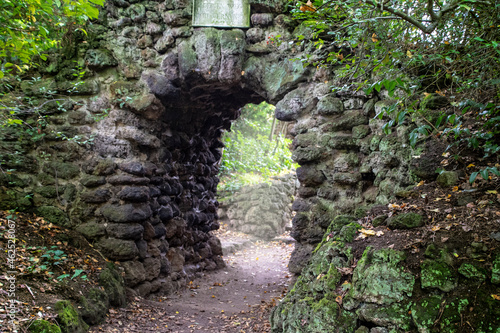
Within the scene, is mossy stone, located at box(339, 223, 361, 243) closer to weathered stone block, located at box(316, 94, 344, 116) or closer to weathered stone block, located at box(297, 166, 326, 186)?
weathered stone block, located at box(297, 166, 326, 186)

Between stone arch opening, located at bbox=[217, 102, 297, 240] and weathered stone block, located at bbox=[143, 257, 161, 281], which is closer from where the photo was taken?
weathered stone block, located at bbox=[143, 257, 161, 281]

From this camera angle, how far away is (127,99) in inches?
160

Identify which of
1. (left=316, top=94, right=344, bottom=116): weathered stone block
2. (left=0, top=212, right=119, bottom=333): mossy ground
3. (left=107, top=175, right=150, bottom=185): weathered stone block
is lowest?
(left=0, top=212, right=119, bottom=333): mossy ground

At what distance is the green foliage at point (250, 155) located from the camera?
1023cm

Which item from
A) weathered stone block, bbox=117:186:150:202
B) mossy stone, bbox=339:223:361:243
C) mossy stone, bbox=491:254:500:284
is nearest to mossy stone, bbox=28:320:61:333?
weathered stone block, bbox=117:186:150:202

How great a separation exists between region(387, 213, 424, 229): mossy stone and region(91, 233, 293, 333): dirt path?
1.61 m

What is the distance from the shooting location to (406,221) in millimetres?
2154

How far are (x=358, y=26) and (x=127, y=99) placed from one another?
107 inches

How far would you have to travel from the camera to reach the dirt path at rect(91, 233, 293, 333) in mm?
3289

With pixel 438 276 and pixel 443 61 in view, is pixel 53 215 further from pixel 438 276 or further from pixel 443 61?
pixel 443 61

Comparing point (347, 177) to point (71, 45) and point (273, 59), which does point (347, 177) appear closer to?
point (273, 59)

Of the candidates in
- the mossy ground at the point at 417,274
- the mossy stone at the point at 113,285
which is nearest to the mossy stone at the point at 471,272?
the mossy ground at the point at 417,274

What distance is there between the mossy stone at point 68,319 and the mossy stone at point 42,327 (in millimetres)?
126

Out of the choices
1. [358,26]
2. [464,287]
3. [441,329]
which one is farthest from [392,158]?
[441,329]
